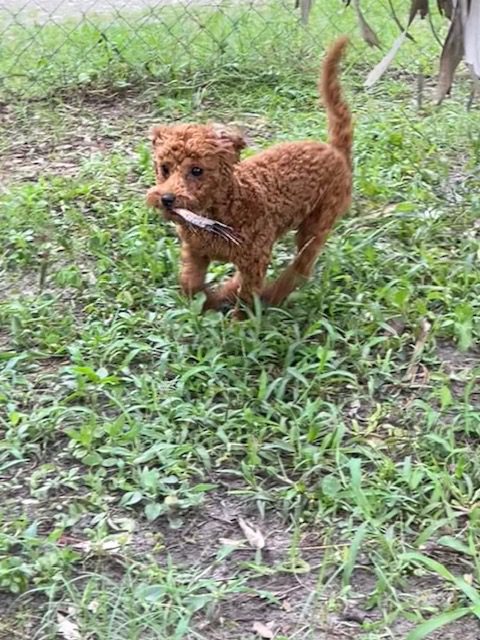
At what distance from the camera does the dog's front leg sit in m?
2.99

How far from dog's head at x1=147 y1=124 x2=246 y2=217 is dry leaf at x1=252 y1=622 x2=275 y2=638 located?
110 cm

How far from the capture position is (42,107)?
16.0 ft

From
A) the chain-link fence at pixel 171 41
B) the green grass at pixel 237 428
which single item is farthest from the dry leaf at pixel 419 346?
the chain-link fence at pixel 171 41

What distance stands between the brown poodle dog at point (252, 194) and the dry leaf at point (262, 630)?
110cm

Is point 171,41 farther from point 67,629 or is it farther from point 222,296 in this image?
point 67,629

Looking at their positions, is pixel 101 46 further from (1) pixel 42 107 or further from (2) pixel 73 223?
(2) pixel 73 223

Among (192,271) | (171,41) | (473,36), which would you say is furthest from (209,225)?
(171,41)

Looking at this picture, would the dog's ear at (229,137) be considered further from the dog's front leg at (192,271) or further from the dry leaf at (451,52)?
the dry leaf at (451,52)

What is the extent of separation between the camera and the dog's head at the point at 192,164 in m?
2.68

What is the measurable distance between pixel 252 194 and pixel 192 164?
26cm

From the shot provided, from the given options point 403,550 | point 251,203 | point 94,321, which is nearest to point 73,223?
point 94,321

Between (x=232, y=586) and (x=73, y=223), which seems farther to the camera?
(x=73, y=223)

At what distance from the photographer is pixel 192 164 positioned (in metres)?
2.71

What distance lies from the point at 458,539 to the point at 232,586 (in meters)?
0.53
